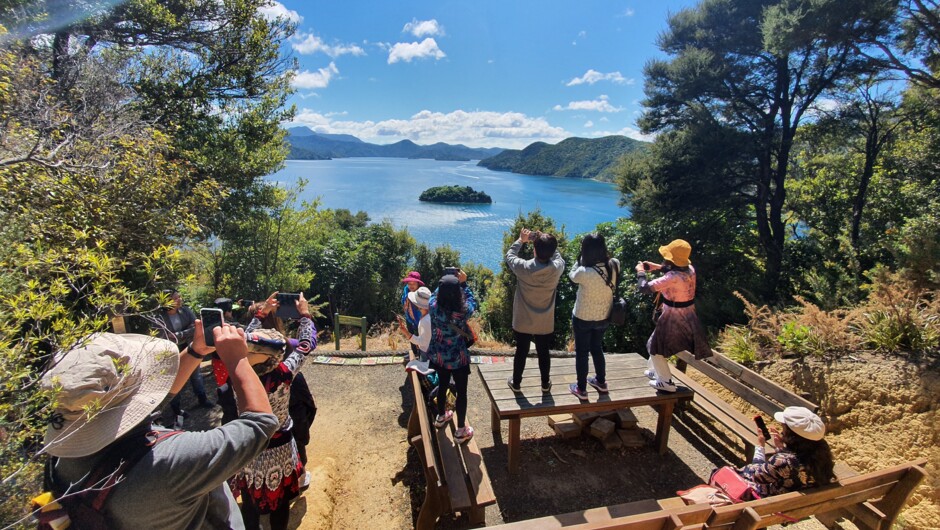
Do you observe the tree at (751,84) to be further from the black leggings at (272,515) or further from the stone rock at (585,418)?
the black leggings at (272,515)

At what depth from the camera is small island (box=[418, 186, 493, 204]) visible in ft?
236

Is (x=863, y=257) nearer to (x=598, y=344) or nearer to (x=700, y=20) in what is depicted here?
(x=700, y=20)

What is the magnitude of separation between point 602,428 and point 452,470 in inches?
86.1

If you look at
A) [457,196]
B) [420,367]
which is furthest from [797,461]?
[457,196]

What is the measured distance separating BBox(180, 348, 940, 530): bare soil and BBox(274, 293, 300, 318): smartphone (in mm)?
2035

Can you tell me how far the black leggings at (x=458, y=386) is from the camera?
3.76 metres

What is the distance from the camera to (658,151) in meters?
13.9

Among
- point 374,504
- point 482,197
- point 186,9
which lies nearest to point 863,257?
point 374,504

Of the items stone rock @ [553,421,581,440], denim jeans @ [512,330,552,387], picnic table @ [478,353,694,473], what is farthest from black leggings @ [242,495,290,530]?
stone rock @ [553,421,581,440]

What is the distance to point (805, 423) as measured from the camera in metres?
2.76

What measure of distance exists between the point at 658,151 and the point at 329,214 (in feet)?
44.6

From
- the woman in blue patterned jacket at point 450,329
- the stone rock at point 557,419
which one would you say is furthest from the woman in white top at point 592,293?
the stone rock at point 557,419

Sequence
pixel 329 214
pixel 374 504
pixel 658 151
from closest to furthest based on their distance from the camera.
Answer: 1. pixel 374 504
2. pixel 658 151
3. pixel 329 214

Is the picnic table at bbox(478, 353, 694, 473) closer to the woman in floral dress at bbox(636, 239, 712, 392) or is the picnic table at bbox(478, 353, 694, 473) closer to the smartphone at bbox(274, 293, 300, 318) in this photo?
the woman in floral dress at bbox(636, 239, 712, 392)
